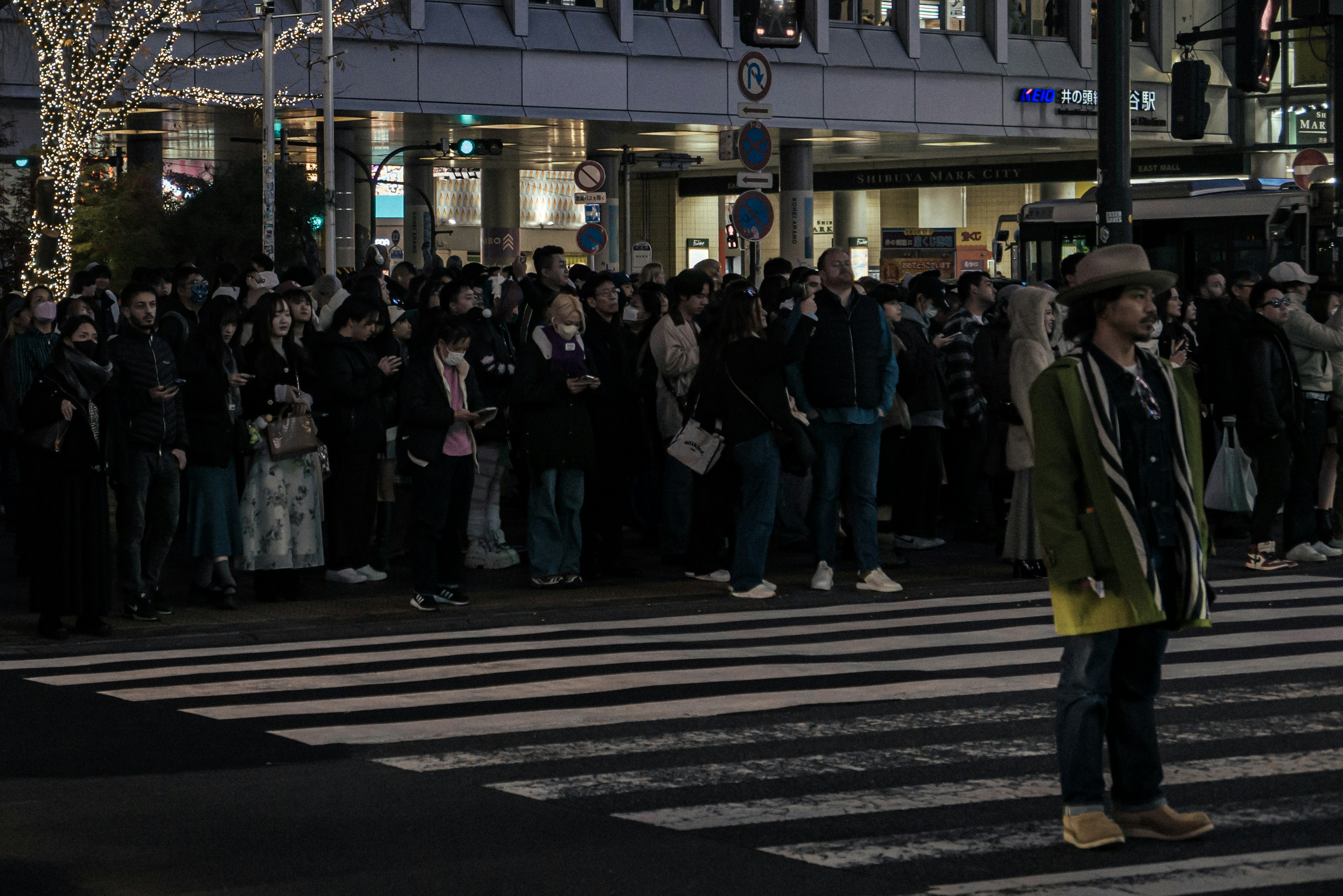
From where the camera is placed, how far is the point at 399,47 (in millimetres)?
39719

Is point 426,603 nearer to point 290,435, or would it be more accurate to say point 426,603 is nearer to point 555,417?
point 290,435

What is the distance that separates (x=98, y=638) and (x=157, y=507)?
3.12ft

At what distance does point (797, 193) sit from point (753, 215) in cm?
3004

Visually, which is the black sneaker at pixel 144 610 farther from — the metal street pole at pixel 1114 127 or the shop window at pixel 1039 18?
the shop window at pixel 1039 18

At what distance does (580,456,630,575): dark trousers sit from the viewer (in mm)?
13695

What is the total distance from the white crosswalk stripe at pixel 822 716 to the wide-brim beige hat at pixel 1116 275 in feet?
5.77

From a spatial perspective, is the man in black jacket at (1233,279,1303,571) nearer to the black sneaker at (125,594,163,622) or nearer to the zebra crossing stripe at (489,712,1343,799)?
the zebra crossing stripe at (489,712,1343,799)

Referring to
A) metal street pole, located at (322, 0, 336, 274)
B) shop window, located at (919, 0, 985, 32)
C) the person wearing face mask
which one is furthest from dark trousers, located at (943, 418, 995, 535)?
shop window, located at (919, 0, 985, 32)

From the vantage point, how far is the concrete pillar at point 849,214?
6194 centimetres

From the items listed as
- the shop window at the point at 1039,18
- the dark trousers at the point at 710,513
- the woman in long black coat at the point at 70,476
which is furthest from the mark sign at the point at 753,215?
the shop window at the point at 1039,18

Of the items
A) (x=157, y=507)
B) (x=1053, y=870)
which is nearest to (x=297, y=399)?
(x=157, y=507)

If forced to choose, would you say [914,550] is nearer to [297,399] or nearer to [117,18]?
[297,399]

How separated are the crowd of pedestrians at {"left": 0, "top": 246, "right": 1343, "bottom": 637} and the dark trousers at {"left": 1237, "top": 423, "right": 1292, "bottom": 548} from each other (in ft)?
0.07

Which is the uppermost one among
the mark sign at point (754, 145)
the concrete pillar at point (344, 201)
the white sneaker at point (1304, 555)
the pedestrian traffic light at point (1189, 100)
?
the concrete pillar at point (344, 201)
